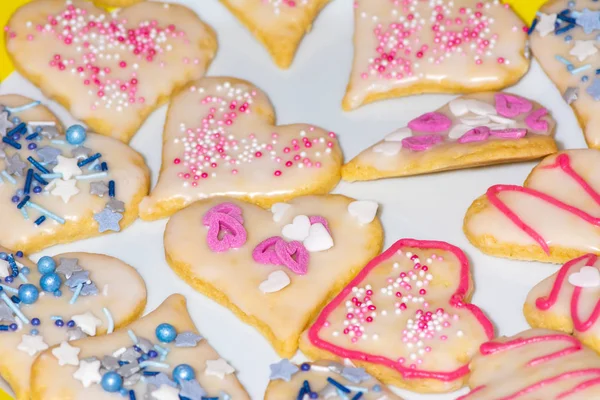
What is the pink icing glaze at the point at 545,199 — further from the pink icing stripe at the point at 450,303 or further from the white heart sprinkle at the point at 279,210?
the white heart sprinkle at the point at 279,210

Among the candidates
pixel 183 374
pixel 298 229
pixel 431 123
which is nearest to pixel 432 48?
pixel 431 123

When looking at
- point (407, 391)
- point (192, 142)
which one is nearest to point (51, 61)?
point (192, 142)

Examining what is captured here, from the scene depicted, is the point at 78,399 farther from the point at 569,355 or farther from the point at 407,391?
the point at 569,355

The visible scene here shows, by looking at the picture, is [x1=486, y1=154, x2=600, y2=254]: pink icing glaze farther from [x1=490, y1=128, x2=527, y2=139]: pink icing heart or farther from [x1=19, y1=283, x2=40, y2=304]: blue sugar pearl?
[x1=19, y1=283, x2=40, y2=304]: blue sugar pearl

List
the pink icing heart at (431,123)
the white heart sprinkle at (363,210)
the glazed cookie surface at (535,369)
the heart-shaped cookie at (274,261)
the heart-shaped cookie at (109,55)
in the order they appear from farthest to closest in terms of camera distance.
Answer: the heart-shaped cookie at (109,55)
the pink icing heart at (431,123)
the white heart sprinkle at (363,210)
the heart-shaped cookie at (274,261)
the glazed cookie surface at (535,369)

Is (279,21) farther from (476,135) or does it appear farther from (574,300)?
(574,300)

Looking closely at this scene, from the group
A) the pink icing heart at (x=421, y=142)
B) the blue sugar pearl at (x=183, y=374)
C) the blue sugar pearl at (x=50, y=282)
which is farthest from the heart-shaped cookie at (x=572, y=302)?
the blue sugar pearl at (x=50, y=282)
